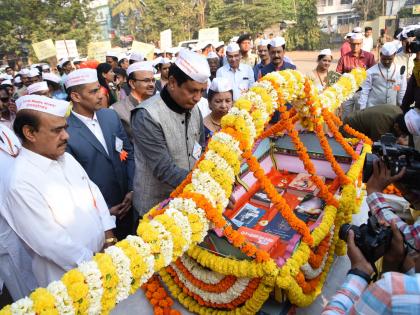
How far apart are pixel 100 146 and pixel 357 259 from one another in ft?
7.26

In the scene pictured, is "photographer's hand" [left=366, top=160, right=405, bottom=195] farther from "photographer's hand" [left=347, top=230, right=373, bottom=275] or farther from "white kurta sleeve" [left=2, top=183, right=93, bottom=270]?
"white kurta sleeve" [left=2, top=183, right=93, bottom=270]

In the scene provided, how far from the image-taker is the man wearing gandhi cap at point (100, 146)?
2.81 meters

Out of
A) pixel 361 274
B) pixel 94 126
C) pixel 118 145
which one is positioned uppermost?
pixel 94 126

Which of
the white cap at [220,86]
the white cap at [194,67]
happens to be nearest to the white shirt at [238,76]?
Result: the white cap at [220,86]

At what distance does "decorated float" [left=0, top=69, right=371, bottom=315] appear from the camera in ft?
4.37

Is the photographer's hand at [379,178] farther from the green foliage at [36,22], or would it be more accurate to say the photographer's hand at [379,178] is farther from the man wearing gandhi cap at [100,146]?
the green foliage at [36,22]

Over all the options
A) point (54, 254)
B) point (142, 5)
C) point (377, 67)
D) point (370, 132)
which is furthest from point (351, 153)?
point (142, 5)

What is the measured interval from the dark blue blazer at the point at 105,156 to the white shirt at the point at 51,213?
0.60 meters

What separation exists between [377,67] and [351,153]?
298 cm

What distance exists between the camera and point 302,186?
307 centimetres

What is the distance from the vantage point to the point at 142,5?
123 feet

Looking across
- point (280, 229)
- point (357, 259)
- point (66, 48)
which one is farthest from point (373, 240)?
point (66, 48)

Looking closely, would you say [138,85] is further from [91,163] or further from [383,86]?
[383,86]

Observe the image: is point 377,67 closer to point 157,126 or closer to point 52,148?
point 157,126
